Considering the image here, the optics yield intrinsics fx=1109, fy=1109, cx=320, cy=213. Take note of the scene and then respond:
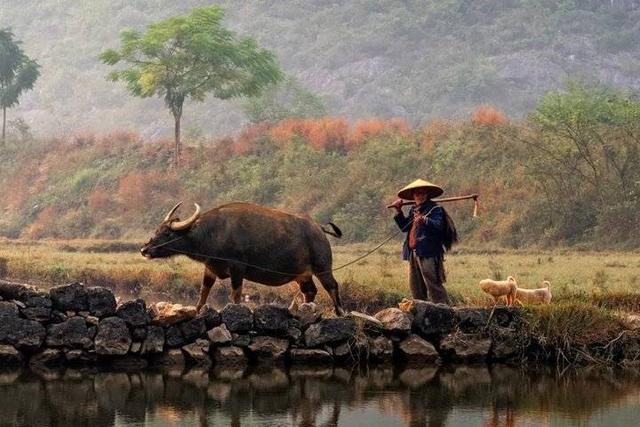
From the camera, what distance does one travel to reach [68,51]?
300 ft

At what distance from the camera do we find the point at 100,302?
12.5 metres

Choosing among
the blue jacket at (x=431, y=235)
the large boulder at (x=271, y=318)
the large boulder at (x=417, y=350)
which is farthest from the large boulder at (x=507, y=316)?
the large boulder at (x=271, y=318)

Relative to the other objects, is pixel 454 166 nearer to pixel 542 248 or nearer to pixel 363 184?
pixel 363 184

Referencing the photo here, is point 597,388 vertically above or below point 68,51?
below

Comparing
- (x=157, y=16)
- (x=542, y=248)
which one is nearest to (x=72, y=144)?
(x=542, y=248)

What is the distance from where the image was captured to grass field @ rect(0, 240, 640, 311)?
17.7 m

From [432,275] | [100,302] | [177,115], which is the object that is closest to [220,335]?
[100,302]

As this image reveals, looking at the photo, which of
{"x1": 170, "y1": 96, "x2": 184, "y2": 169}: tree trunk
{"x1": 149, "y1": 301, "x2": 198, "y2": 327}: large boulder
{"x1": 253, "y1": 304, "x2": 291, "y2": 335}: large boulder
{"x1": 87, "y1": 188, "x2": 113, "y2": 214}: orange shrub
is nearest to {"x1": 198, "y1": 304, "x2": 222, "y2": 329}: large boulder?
{"x1": 149, "y1": 301, "x2": 198, "y2": 327}: large boulder

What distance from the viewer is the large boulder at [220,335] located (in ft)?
42.0

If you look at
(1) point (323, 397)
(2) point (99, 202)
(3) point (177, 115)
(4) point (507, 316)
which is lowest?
(1) point (323, 397)

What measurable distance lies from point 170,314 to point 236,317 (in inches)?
31.2

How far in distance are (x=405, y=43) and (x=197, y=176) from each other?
1629 inches

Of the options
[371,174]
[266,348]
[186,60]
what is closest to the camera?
[266,348]

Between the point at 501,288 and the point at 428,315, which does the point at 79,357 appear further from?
the point at 501,288
